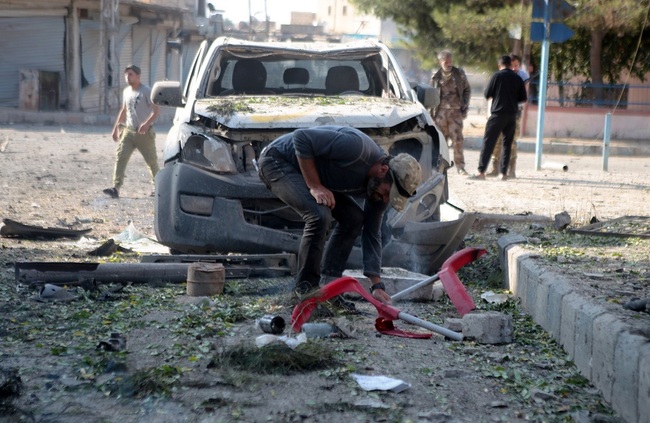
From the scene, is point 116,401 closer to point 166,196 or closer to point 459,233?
point 166,196

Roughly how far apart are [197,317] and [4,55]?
26.0m

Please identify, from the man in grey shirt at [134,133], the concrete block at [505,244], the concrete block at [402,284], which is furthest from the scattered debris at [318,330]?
the man in grey shirt at [134,133]

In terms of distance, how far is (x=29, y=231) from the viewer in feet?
29.6

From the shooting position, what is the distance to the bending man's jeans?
6.12m

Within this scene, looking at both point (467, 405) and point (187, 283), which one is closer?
point (467, 405)

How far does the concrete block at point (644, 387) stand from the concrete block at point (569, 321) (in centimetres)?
112

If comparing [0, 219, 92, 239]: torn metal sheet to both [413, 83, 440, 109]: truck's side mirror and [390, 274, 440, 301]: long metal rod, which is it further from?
[390, 274, 440, 301]: long metal rod

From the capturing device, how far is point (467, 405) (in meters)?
4.25

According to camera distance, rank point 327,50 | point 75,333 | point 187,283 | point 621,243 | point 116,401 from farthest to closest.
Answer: point 327,50 → point 621,243 → point 187,283 → point 75,333 → point 116,401

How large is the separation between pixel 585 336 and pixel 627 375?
749 millimetres

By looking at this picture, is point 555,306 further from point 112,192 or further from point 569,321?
point 112,192

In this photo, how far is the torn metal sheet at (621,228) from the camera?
27.8 ft

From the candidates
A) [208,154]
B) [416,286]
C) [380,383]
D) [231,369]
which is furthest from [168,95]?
[380,383]

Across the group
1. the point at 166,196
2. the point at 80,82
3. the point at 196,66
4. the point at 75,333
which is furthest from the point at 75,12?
the point at 75,333
